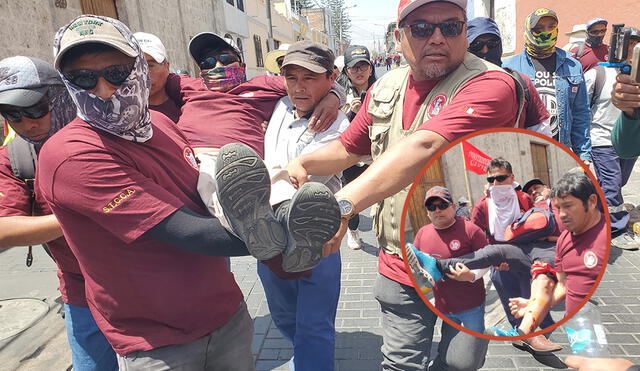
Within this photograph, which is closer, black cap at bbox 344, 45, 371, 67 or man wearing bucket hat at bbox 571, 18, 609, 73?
man wearing bucket hat at bbox 571, 18, 609, 73

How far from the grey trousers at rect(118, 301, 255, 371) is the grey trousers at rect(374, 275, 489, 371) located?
698 millimetres

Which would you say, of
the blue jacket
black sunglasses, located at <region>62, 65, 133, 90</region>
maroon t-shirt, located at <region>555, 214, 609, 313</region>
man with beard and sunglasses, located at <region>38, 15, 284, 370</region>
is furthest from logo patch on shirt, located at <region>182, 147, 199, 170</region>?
the blue jacket

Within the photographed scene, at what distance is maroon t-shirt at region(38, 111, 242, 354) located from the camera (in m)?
1.33

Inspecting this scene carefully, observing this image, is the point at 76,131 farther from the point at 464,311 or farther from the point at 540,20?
the point at 540,20

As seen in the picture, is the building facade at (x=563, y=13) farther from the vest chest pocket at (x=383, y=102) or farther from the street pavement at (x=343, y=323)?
the vest chest pocket at (x=383, y=102)

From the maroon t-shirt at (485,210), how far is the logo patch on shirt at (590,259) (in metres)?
0.25

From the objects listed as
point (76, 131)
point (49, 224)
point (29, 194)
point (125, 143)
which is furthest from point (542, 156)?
point (29, 194)

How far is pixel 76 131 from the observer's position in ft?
4.65

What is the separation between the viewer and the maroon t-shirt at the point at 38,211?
192 centimetres

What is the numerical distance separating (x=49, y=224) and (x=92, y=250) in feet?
1.63

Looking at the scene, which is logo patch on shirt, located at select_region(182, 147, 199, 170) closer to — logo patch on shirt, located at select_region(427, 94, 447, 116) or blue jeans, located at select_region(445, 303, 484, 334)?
logo patch on shirt, located at select_region(427, 94, 447, 116)

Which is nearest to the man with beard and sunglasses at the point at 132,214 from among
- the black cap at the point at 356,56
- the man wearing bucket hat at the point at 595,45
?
the black cap at the point at 356,56

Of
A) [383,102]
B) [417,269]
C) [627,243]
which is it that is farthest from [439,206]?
[627,243]

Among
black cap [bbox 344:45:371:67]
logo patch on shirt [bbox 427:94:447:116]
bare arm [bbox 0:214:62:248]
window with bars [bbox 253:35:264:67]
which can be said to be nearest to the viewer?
logo patch on shirt [bbox 427:94:447:116]
